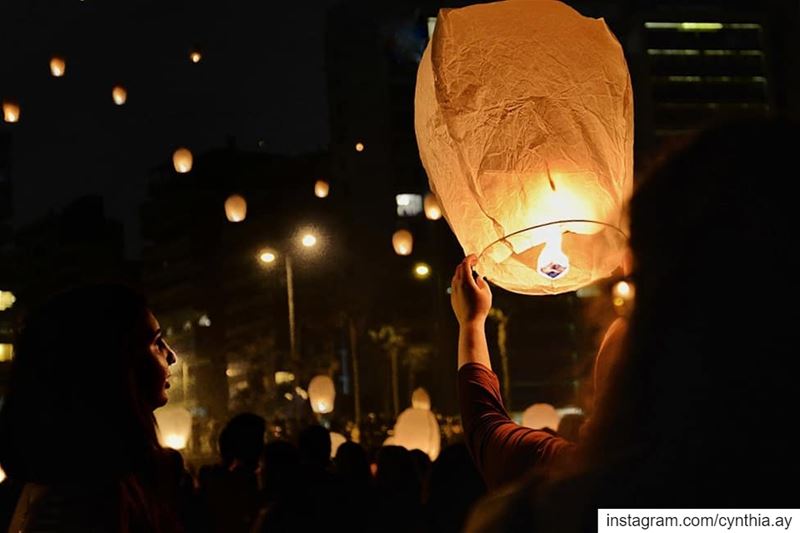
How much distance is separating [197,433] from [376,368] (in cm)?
2525

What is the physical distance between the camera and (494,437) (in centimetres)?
206

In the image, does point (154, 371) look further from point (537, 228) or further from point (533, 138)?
point (533, 138)

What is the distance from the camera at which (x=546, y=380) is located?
249 ft

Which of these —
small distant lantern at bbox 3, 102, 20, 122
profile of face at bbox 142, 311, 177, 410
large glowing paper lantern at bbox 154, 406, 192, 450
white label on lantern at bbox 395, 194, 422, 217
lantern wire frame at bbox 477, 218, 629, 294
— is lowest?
large glowing paper lantern at bbox 154, 406, 192, 450

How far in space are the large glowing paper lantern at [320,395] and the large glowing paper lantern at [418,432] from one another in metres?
5.49

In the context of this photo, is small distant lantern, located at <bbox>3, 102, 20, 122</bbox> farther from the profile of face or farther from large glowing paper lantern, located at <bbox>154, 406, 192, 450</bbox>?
the profile of face

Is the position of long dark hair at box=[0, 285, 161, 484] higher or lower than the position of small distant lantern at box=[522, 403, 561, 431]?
higher

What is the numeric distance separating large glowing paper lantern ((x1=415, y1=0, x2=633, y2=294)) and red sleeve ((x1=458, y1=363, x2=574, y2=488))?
38cm

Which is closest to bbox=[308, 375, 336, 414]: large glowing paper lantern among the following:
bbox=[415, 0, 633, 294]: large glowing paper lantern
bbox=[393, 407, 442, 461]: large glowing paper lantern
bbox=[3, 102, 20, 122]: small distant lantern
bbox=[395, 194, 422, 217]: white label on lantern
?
bbox=[393, 407, 442, 461]: large glowing paper lantern

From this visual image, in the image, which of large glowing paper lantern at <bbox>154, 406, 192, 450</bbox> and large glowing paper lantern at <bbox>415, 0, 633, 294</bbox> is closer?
large glowing paper lantern at <bbox>415, 0, 633, 294</bbox>

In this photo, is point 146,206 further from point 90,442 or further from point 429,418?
point 90,442

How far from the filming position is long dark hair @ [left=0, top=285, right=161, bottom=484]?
2092 millimetres

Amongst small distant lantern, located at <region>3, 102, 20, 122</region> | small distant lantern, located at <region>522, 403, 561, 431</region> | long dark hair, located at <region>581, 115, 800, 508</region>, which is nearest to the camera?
long dark hair, located at <region>581, 115, 800, 508</region>

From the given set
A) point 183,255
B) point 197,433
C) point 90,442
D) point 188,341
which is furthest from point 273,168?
point 90,442
